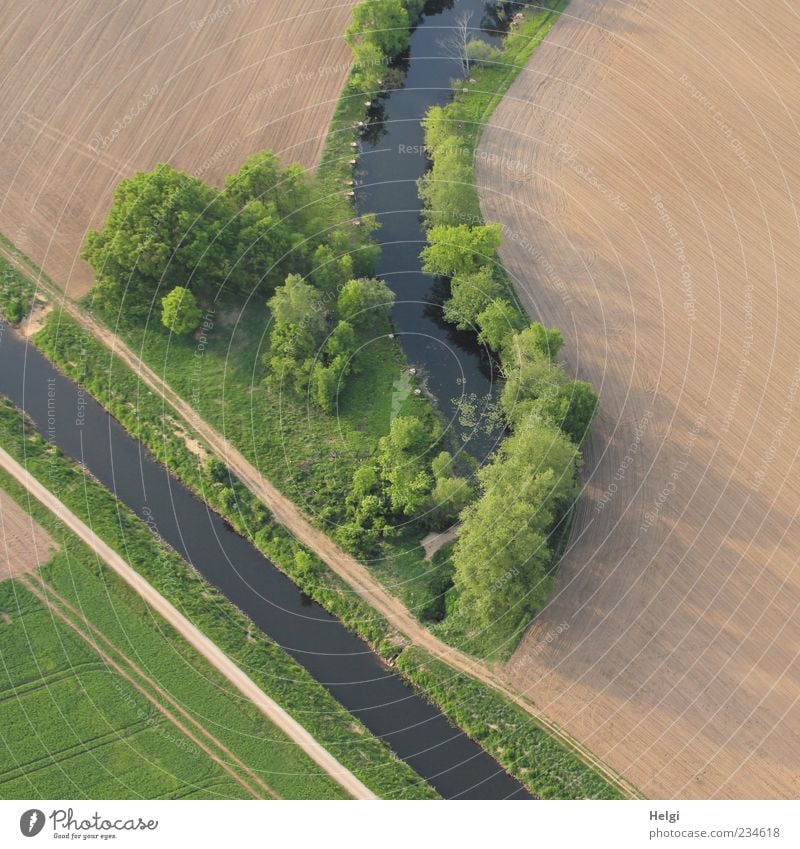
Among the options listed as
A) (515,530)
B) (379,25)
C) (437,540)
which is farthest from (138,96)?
(515,530)

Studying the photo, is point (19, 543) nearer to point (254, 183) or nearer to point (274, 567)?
point (274, 567)

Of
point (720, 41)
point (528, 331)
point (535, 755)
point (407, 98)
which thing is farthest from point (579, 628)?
point (720, 41)

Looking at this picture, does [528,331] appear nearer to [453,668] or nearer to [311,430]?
[311,430]

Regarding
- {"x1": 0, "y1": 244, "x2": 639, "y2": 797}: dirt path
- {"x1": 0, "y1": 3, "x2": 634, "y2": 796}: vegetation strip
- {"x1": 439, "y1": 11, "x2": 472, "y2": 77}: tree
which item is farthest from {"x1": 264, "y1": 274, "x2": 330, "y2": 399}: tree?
{"x1": 439, "y1": 11, "x2": 472, "y2": 77}: tree

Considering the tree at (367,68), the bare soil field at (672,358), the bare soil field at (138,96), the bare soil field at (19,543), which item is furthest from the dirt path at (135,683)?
the tree at (367,68)

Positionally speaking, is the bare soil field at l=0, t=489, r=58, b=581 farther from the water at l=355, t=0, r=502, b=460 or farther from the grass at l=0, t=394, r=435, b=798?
the water at l=355, t=0, r=502, b=460

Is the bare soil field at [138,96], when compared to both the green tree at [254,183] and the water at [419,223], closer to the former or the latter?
the green tree at [254,183]

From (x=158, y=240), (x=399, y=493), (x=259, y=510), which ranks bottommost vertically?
(x=259, y=510)
